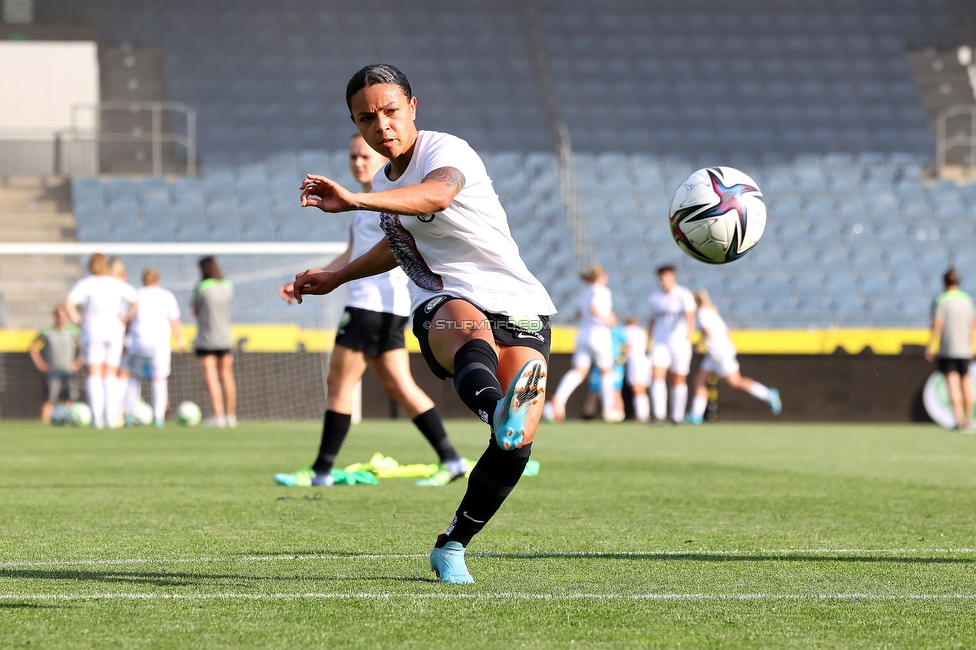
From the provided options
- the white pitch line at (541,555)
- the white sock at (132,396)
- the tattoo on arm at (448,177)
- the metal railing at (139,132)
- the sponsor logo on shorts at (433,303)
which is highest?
the metal railing at (139,132)

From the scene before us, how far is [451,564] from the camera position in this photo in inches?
177

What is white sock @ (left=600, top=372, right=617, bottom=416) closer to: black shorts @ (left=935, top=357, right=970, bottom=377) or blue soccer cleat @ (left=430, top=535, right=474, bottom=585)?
black shorts @ (left=935, top=357, right=970, bottom=377)

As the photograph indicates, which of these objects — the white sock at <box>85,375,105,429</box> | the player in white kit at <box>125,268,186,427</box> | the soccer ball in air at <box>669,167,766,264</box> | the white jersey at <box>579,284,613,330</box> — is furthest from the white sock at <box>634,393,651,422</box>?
the soccer ball in air at <box>669,167,766,264</box>

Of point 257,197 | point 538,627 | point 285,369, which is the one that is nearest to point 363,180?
point 538,627

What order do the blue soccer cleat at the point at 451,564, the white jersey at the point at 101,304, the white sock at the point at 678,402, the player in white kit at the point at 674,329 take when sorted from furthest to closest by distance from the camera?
1. the white sock at the point at 678,402
2. the player in white kit at the point at 674,329
3. the white jersey at the point at 101,304
4. the blue soccer cleat at the point at 451,564

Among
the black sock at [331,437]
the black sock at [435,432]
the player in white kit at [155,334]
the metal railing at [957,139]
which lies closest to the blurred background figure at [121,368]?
the player in white kit at [155,334]

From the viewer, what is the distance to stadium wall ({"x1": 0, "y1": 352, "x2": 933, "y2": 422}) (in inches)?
756

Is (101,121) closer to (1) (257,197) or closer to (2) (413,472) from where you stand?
(1) (257,197)

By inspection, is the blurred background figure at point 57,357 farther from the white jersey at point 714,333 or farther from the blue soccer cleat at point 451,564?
the blue soccer cleat at point 451,564

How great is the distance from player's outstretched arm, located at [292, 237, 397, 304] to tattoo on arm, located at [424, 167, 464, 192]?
529mm

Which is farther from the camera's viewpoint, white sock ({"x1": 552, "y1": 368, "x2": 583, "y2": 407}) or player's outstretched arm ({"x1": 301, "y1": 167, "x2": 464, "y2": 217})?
white sock ({"x1": 552, "y1": 368, "x2": 583, "y2": 407})

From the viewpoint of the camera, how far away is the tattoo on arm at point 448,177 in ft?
14.3

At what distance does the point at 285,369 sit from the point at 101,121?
27.8ft

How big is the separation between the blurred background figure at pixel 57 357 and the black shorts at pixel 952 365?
1156 cm
